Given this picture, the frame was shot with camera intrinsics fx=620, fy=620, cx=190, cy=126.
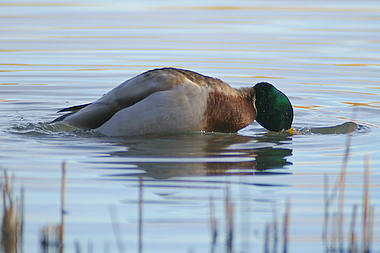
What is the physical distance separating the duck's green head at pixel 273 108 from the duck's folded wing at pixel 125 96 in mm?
1032

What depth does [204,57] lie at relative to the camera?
11570mm

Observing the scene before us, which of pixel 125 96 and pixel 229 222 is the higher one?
pixel 125 96

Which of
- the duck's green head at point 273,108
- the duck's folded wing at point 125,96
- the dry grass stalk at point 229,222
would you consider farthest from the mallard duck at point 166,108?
the dry grass stalk at point 229,222

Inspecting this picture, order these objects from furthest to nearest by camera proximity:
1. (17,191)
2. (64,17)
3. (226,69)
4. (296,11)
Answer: (296,11) → (64,17) → (226,69) → (17,191)

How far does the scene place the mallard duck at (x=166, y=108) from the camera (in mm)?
5988

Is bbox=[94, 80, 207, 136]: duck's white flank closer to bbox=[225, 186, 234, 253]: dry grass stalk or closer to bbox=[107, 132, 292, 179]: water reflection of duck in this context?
bbox=[107, 132, 292, 179]: water reflection of duck

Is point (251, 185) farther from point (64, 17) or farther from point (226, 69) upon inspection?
point (64, 17)

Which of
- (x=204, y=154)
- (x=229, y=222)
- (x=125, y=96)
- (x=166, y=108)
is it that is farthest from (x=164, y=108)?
(x=229, y=222)

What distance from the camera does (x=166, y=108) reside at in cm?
598

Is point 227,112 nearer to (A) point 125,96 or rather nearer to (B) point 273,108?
(B) point 273,108

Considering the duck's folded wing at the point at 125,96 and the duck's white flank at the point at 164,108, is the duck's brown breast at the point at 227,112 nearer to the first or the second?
the duck's white flank at the point at 164,108

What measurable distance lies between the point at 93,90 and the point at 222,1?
1067 cm

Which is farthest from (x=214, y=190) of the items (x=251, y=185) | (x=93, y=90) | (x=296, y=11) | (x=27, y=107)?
(x=296, y=11)

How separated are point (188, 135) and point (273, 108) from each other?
3.42 ft
